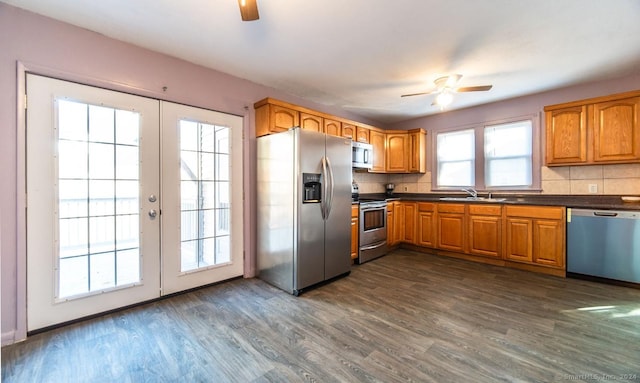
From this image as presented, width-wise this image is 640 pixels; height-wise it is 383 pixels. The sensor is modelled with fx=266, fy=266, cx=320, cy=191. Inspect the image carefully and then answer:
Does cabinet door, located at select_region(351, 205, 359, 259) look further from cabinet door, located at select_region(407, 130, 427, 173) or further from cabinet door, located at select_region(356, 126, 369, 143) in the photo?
cabinet door, located at select_region(407, 130, 427, 173)

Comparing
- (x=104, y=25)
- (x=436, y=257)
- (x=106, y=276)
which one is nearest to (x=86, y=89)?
(x=104, y=25)

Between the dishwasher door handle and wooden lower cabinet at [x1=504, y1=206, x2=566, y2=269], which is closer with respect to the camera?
the dishwasher door handle

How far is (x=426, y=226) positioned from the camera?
4445 mm

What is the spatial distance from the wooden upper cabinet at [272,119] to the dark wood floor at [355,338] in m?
1.88

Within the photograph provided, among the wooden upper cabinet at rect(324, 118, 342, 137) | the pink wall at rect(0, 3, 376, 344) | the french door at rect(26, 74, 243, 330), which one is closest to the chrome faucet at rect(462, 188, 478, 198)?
the wooden upper cabinet at rect(324, 118, 342, 137)

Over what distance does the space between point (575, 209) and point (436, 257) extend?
71.4 inches

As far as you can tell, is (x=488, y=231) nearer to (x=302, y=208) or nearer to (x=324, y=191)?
(x=324, y=191)

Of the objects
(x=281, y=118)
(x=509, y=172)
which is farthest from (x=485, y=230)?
(x=281, y=118)

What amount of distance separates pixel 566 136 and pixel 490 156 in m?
0.98

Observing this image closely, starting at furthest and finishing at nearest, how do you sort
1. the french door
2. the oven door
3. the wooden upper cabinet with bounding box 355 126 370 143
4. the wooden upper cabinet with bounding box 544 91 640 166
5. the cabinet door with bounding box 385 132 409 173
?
the cabinet door with bounding box 385 132 409 173 → the wooden upper cabinet with bounding box 355 126 370 143 → the oven door → the wooden upper cabinet with bounding box 544 91 640 166 → the french door

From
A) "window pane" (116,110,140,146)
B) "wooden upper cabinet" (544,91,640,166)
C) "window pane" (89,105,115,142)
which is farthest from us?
"wooden upper cabinet" (544,91,640,166)

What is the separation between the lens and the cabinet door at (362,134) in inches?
177

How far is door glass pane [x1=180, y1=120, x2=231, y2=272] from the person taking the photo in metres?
2.85

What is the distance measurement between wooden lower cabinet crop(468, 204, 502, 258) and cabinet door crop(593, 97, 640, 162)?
4.28 feet
